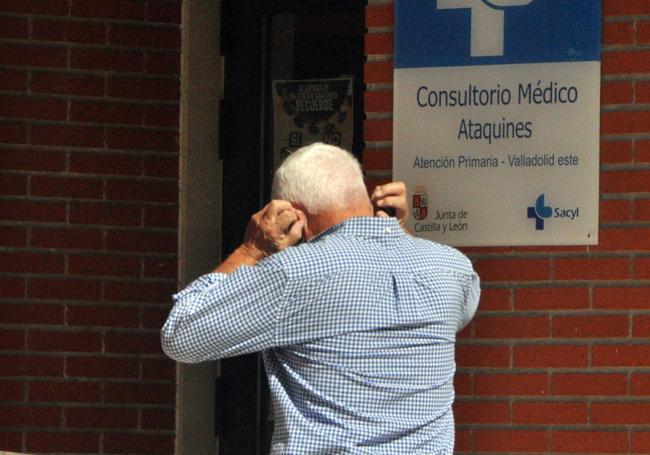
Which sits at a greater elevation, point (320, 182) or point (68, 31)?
point (68, 31)

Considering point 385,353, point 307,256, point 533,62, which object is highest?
point 533,62

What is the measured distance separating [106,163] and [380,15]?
159 cm

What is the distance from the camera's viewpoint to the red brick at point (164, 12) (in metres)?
5.27

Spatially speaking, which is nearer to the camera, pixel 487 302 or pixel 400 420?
pixel 400 420

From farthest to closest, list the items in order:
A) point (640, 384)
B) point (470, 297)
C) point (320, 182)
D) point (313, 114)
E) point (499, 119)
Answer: point (313, 114) → point (499, 119) → point (640, 384) → point (470, 297) → point (320, 182)

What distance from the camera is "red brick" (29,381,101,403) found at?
515cm

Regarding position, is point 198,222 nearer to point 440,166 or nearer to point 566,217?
point 440,166

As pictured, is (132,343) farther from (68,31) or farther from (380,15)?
(380,15)

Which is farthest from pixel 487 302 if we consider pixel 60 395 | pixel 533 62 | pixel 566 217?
pixel 60 395

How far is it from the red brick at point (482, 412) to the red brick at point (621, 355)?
333mm

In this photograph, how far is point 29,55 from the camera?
5.17 metres

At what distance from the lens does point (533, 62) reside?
4.04m

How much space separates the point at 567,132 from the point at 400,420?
4.75 ft

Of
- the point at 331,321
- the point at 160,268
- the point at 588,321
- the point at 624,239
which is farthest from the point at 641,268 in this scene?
the point at 160,268
